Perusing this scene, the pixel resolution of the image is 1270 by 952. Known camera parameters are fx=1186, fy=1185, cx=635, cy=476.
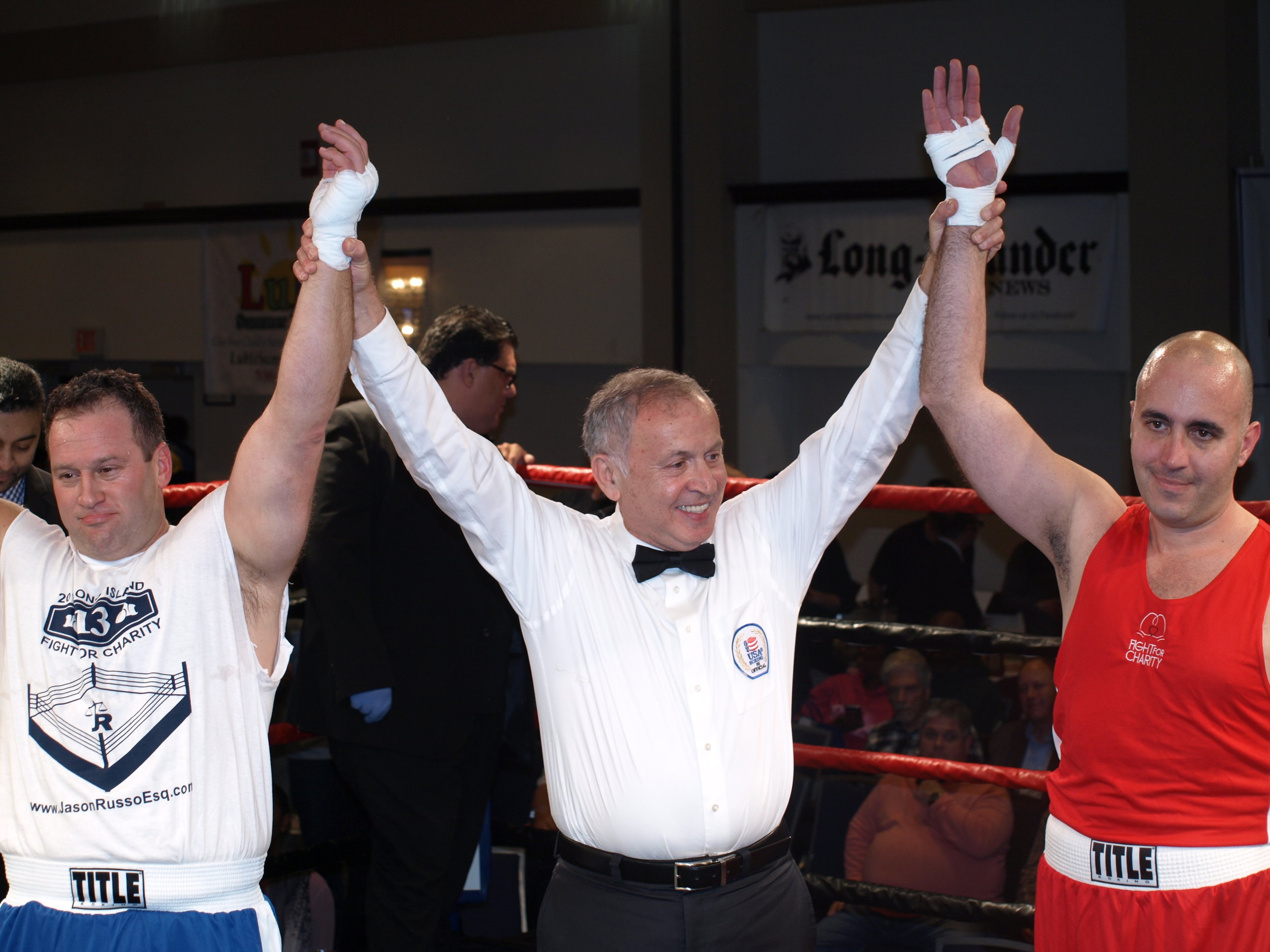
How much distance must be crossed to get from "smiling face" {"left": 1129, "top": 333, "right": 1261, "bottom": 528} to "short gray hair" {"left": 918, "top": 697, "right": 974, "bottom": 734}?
165 centimetres

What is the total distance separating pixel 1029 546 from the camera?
494 cm

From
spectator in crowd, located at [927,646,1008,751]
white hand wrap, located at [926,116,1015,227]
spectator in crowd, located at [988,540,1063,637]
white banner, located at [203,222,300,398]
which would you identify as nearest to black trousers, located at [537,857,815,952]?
white hand wrap, located at [926,116,1015,227]

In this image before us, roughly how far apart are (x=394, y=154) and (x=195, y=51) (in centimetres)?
143

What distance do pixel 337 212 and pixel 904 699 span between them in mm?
2412

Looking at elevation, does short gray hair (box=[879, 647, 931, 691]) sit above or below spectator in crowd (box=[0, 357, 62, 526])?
below

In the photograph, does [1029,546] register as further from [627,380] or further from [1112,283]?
[627,380]

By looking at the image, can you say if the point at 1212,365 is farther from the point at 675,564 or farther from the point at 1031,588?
the point at 1031,588

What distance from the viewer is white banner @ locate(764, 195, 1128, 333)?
579 cm

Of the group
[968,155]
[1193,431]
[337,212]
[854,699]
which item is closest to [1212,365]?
[1193,431]

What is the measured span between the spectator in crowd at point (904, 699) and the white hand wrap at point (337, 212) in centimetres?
→ 231

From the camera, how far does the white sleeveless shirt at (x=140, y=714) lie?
1496mm

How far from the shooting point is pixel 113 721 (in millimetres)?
1505

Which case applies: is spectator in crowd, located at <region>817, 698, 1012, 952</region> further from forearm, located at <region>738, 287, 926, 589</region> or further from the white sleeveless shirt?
the white sleeveless shirt

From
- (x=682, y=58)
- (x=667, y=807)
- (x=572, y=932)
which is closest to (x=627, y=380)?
(x=667, y=807)
